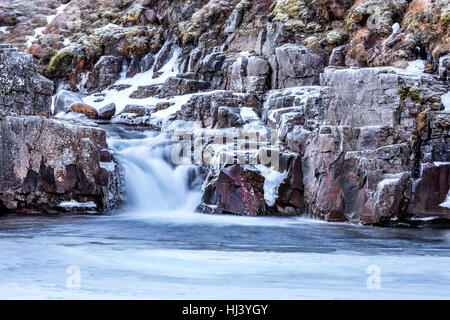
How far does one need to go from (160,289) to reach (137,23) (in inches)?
1094

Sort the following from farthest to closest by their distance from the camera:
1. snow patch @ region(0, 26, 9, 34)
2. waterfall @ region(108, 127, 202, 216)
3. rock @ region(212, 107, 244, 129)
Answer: snow patch @ region(0, 26, 9, 34) < rock @ region(212, 107, 244, 129) < waterfall @ region(108, 127, 202, 216)

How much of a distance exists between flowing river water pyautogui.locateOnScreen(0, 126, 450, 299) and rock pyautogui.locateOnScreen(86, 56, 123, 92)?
49.7ft

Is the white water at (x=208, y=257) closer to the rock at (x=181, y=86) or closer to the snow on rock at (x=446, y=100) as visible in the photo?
the snow on rock at (x=446, y=100)

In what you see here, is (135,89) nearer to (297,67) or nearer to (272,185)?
(297,67)

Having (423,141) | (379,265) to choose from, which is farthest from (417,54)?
(379,265)

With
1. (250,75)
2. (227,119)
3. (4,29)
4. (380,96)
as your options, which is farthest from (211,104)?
(4,29)

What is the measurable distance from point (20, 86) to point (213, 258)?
9440 millimetres

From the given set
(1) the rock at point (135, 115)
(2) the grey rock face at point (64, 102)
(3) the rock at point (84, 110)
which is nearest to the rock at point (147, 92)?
(1) the rock at point (135, 115)

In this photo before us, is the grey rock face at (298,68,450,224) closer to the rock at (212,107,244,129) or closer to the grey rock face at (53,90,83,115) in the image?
the rock at (212,107,244,129)

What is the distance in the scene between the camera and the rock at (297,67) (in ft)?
61.0

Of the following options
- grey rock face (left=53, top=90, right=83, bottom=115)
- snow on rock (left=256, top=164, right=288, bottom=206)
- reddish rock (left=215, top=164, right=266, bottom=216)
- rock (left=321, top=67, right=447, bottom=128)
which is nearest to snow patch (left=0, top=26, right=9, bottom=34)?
grey rock face (left=53, top=90, right=83, bottom=115)

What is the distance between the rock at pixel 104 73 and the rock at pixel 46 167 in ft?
45.2

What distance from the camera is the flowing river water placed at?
14.3ft

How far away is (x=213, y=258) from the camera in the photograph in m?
6.48
